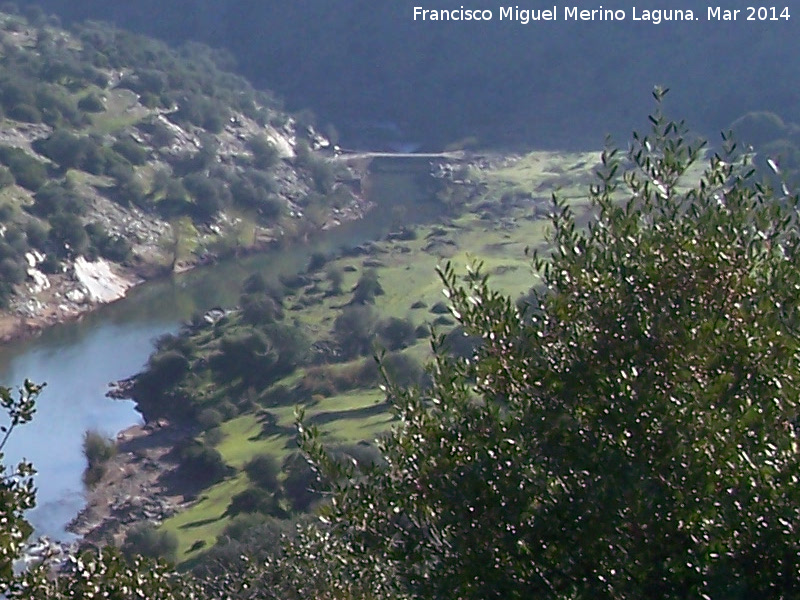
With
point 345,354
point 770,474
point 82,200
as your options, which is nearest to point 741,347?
point 770,474

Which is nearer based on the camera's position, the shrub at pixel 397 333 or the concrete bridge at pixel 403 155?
the shrub at pixel 397 333

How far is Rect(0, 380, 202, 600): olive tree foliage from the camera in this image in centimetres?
616

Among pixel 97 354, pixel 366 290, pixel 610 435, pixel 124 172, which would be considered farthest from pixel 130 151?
pixel 610 435

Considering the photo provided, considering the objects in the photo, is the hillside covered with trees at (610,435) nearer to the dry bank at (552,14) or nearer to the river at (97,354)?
the river at (97,354)

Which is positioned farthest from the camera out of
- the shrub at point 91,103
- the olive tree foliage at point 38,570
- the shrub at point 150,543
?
the shrub at point 91,103

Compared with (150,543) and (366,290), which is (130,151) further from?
(150,543)

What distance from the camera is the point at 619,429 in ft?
20.3

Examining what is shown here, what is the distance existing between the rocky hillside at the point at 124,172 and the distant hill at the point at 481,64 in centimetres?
1383

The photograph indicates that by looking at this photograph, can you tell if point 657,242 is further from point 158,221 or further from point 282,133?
point 282,133

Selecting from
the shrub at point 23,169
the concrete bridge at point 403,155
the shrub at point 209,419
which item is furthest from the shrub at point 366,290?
the concrete bridge at point 403,155

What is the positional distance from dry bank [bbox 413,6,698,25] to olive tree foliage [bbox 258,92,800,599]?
276ft

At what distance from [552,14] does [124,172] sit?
155ft

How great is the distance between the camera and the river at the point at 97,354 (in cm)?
3033

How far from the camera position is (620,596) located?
590cm
